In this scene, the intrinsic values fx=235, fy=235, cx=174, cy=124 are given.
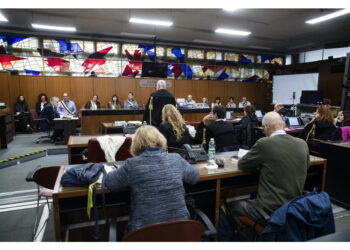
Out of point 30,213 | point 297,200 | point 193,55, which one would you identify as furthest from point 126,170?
point 193,55

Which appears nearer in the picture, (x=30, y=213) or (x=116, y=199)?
(x=116, y=199)

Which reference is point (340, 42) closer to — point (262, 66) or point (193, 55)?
point (262, 66)

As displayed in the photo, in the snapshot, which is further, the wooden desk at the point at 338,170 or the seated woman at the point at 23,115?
the seated woman at the point at 23,115

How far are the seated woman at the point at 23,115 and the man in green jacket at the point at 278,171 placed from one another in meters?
8.24

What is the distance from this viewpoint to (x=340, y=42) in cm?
992

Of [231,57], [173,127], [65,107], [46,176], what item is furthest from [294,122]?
[231,57]

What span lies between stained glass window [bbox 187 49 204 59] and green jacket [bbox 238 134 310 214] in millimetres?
9668

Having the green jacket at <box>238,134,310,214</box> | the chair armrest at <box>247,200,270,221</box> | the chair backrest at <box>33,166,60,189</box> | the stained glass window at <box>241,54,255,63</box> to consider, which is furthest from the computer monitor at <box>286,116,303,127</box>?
the stained glass window at <box>241,54,255,63</box>

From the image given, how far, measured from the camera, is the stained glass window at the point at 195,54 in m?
11.0

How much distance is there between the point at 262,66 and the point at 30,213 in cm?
1229

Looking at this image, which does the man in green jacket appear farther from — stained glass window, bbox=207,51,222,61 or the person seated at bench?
stained glass window, bbox=207,51,222,61

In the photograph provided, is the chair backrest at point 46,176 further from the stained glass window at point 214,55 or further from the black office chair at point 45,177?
the stained glass window at point 214,55

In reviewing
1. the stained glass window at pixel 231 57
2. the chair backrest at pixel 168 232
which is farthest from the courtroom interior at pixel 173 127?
the stained glass window at pixel 231 57
